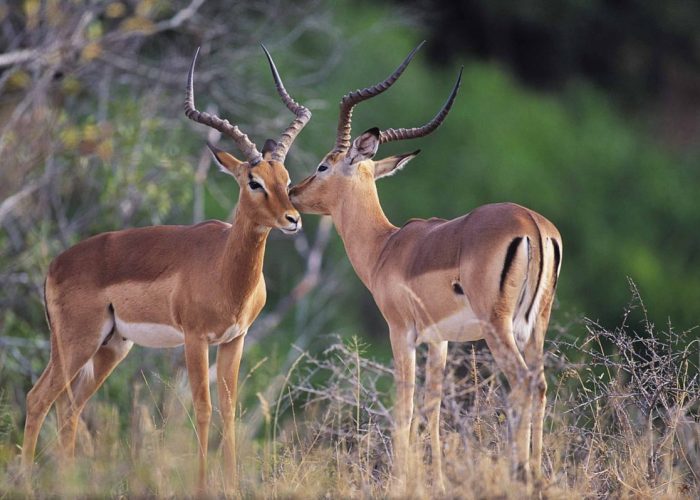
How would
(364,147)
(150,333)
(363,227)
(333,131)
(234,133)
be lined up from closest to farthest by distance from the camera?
(234,133) → (150,333) → (363,227) → (364,147) → (333,131)

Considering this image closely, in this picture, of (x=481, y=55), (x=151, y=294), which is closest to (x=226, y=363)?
(x=151, y=294)

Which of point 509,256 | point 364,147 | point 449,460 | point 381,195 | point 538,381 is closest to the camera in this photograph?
point 449,460

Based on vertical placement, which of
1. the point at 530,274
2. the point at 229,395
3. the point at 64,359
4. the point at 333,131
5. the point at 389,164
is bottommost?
the point at 333,131

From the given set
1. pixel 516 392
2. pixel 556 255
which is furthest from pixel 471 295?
pixel 516 392

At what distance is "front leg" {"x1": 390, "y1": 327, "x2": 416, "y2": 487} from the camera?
5.61 metres

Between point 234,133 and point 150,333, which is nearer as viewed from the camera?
point 234,133

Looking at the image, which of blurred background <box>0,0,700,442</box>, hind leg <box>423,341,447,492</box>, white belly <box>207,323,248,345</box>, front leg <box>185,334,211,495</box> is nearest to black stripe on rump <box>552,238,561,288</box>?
hind leg <box>423,341,447,492</box>

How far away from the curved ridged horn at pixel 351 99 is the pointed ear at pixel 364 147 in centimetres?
12

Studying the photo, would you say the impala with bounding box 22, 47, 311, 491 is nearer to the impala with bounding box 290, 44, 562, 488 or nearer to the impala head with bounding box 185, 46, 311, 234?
the impala head with bounding box 185, 46, 311, 234

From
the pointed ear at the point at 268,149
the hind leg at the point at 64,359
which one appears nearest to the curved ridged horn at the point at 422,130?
the pointed ear at the point at 268,149

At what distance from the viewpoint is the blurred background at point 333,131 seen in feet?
34.6

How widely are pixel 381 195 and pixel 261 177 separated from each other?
14273 millimetres

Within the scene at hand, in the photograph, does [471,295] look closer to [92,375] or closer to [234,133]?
[234,133]

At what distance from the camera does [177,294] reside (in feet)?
22.5
